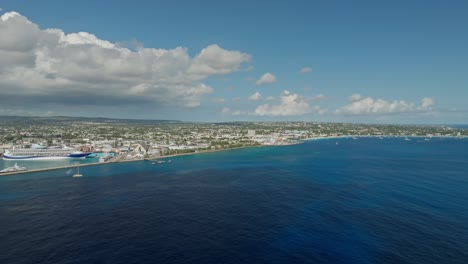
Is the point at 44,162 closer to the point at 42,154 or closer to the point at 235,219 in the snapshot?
the point at 42,154

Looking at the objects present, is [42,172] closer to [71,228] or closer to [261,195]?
[71,228]

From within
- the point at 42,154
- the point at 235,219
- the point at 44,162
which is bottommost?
the point at 44,162

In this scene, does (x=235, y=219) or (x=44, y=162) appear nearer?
(x=235, y=219)

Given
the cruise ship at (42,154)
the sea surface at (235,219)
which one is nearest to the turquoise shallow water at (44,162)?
the cruise ship at (42,154)

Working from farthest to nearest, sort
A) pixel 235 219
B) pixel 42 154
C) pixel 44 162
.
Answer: pixel 42 154, pixel 44 162, pixel 235 219

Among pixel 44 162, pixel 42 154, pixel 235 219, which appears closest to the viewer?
pixel 235 219

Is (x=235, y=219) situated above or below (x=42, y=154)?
below

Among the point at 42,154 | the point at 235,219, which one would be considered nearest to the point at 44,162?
the point at 42,154
